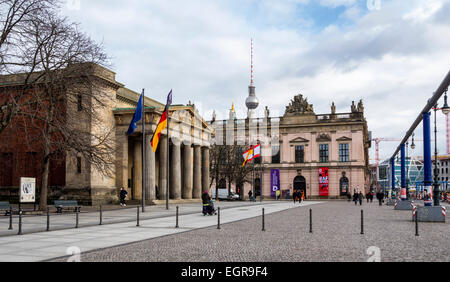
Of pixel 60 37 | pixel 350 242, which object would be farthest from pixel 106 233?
pixel 60 37

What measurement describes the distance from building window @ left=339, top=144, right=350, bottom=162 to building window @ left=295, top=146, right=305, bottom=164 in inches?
282

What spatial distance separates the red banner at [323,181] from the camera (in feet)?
291

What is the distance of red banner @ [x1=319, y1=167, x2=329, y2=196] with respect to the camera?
88625 mm

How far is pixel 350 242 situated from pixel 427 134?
16167mm

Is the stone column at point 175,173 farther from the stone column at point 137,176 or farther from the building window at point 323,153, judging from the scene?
the building window at point 323,153

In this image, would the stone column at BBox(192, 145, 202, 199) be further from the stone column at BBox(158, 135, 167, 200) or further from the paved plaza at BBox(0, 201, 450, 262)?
the paved plaza at BBox(0, 201, 450, 262)

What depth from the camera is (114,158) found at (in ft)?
119

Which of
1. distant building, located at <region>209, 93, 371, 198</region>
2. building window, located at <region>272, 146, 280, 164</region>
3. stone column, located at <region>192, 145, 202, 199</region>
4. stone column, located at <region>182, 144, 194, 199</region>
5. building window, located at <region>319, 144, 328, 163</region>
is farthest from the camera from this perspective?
building window, located at <region>272, 146, 280, 164</region>

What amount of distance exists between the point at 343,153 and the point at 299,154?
857 cm

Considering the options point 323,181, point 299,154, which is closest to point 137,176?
point 323,181

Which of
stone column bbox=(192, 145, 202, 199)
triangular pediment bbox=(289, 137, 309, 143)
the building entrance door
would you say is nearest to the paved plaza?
stone column bbox=(192, 145, 202, 199)

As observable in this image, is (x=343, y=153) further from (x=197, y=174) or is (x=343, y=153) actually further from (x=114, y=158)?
(x=114, y=158)
